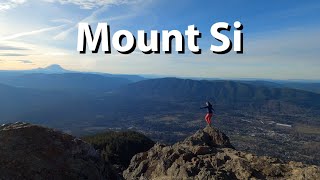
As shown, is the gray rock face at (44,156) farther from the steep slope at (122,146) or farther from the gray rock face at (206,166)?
the steep slope at (122,146)

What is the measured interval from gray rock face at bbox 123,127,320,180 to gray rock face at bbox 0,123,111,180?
991 inches

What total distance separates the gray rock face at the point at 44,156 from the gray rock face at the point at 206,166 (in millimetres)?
25181

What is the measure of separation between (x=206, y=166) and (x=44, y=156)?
31.2 meters

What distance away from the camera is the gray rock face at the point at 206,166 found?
4262cm

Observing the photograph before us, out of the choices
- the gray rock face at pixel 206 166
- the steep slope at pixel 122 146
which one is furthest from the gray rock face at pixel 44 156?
the steep slope at pixel 122 146


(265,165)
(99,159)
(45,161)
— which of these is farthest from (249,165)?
(45,161)

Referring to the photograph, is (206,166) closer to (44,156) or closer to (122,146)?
(44,156)

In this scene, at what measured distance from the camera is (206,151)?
54.0 meters

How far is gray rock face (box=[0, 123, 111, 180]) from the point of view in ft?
56.4

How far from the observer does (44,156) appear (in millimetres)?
18312

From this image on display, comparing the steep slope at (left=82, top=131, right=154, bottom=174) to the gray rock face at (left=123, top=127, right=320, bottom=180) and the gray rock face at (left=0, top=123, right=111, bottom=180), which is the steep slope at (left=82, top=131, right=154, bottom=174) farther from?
the gray rock face at (left=0, top=123, right=111, bottom=180)

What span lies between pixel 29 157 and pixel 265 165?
1313 inches

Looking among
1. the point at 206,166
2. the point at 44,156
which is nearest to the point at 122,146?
the point at 206,166

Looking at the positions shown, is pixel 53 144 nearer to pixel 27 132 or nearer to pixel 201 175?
pixel 27 132
